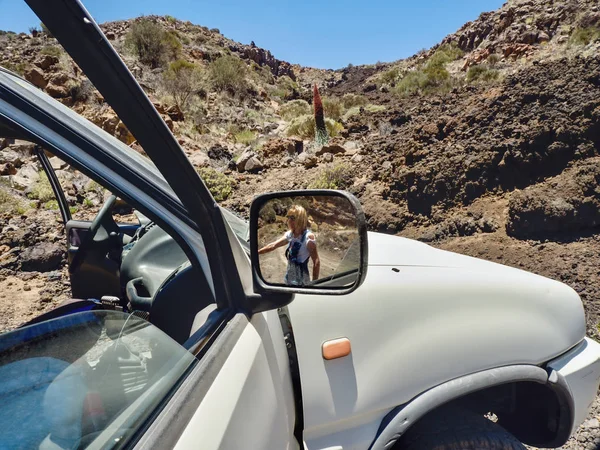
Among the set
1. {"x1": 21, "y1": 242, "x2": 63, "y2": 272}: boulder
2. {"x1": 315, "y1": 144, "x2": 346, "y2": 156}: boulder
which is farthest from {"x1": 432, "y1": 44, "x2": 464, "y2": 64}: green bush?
{"x1": 21, "y1": 242, "x2": 63, "y2": 272}: boulder

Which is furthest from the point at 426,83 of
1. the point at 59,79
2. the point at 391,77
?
the point at 59,79

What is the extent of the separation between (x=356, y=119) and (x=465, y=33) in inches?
774

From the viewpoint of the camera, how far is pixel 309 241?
1.30 m

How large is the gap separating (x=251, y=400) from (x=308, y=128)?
15698 mm

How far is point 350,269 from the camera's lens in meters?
1.38

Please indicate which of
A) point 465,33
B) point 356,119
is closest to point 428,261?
point 356,119

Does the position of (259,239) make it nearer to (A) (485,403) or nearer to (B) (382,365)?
(B) (382,365)

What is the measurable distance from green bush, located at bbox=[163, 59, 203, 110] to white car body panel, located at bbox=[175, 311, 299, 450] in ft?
52.4

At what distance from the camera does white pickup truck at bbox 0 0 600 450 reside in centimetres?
89

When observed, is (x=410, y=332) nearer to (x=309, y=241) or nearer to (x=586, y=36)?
(x=309, y=241)

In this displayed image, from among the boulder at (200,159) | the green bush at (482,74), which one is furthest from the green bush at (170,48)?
the green bush at (482,74)

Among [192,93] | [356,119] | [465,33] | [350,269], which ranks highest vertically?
[465,33]

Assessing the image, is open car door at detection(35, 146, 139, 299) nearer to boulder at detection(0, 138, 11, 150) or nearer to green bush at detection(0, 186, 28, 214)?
boulder at detection(0, 138, 11, 150)

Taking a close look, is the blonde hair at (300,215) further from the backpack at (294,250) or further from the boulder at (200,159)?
the boulder at (200,159)
